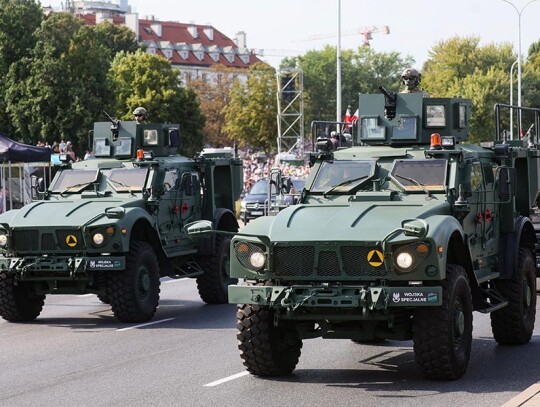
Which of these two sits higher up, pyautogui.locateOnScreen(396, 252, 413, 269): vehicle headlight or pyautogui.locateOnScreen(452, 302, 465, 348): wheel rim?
pyautogui.locateOnScreen(396, 252, 413, 269): vehicle headlight

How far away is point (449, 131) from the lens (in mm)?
14492

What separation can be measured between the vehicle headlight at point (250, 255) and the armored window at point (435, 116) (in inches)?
143

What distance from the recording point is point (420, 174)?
12.9 m

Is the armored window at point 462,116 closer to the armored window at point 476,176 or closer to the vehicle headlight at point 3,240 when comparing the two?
the armored window at point 476,176

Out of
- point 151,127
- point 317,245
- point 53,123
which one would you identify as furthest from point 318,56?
point 317,245

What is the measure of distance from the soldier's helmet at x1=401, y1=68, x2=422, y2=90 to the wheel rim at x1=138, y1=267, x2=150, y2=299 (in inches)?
170

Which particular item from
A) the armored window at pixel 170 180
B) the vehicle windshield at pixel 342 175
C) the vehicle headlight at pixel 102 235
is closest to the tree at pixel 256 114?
the armored window at pixel 170 180

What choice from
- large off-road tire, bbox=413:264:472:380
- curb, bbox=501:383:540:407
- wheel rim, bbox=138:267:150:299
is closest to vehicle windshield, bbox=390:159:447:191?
large off-road tire, bbox=413:264:472:380

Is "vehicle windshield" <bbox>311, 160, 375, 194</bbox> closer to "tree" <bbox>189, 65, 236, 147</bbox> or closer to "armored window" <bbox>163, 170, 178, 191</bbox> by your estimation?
"armored window" <bbox>163, 170, 178, 191</bbox>

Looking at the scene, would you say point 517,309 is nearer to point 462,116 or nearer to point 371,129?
point 462,116

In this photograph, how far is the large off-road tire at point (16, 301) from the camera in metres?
16.8

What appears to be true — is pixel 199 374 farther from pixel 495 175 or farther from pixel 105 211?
pixel 105 211

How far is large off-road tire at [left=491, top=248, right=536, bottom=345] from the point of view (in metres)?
13.7

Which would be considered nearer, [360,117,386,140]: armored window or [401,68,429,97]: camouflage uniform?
[360,117,386,140]: armored window
